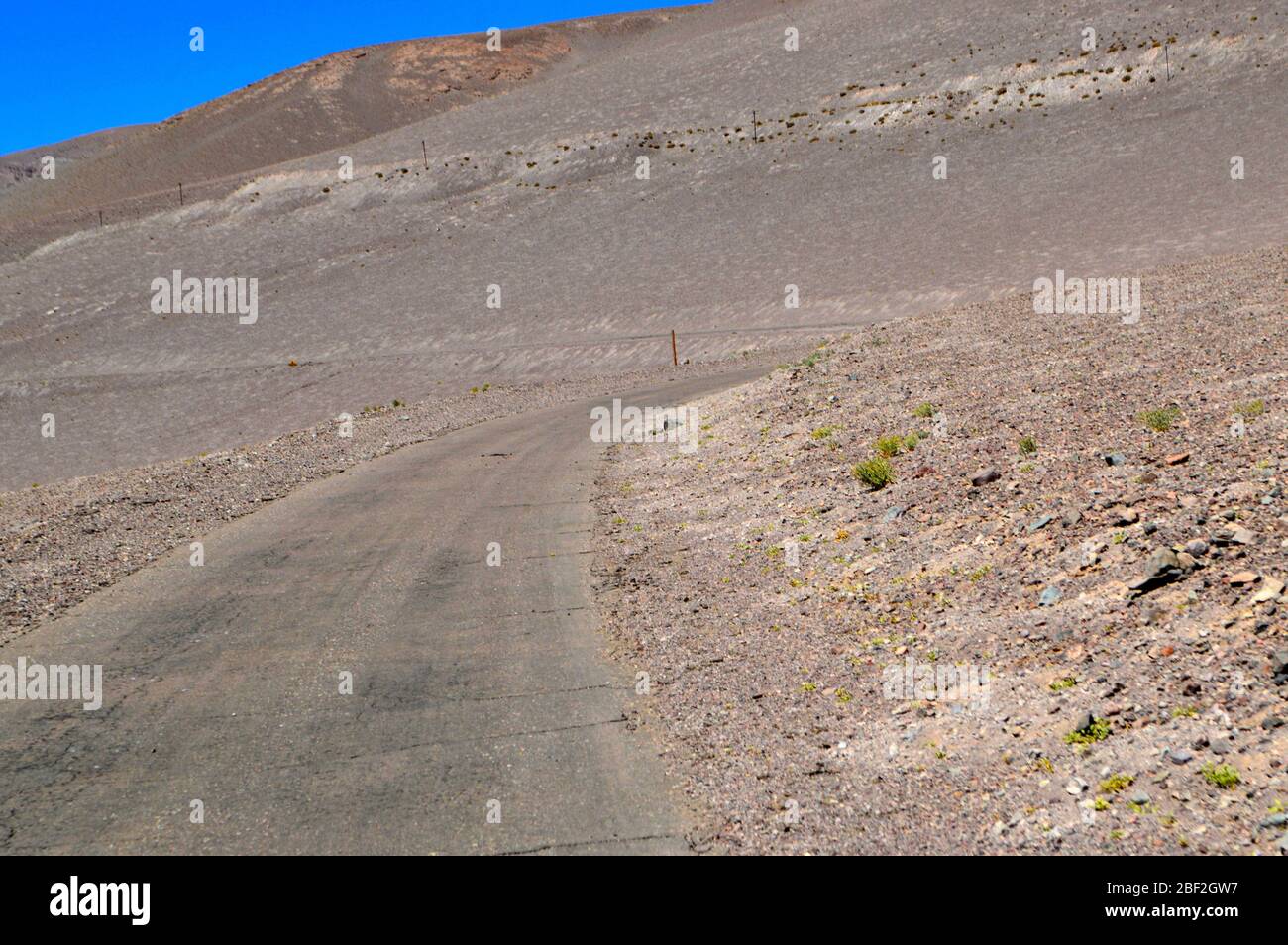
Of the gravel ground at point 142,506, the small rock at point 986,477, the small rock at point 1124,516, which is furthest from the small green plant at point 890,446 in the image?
the gravel ground at point 142,506

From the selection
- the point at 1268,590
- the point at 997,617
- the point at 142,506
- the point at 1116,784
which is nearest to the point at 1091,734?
the point at 1116,784

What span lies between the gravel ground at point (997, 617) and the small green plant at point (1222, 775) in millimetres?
11

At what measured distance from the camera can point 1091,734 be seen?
5.98 meters

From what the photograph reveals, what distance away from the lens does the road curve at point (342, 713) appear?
20.0ft

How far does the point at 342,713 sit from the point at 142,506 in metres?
9.70

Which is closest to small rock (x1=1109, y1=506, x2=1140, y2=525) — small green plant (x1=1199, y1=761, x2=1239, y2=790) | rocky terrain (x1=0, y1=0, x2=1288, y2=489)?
small green plant (x1=1199, y1=761, x2=1239, y2=790)

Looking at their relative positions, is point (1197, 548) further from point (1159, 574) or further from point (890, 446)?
point (890, 446)

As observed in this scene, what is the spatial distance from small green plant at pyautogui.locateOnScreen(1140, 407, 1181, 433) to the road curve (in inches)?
242

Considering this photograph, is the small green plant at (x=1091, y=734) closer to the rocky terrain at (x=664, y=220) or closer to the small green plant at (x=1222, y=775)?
the small green plant at (x=1222, y=775)

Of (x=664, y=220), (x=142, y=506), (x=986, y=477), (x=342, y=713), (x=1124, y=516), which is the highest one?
(x=664, y=220)

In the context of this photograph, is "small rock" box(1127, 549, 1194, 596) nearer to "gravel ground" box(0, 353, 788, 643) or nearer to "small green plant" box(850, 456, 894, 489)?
"small green plant" box(850, 456, 894, 489)

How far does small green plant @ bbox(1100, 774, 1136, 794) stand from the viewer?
5.41 meters
